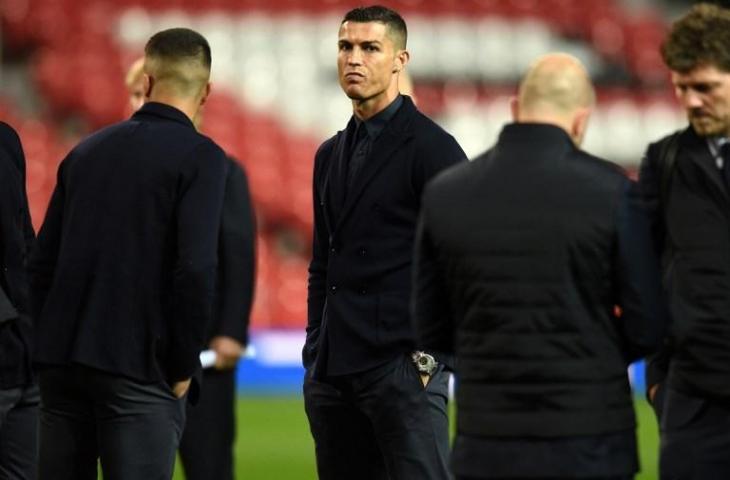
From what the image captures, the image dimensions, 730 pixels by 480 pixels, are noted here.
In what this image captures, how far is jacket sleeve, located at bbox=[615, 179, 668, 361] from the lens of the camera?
3.91 meters

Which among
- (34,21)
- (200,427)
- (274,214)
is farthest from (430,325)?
(34,21)

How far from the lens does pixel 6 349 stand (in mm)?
5062

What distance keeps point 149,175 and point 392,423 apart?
111 centimetres

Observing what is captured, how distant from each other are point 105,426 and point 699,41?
2.12 metres

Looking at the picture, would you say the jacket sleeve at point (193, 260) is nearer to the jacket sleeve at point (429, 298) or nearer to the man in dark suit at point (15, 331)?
the man in dark suit at point (15, 331)

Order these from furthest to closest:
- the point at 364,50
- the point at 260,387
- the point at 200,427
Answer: the point at 260,387 < the point at 200,427 < the point at 364,50

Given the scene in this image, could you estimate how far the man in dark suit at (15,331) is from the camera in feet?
16.6

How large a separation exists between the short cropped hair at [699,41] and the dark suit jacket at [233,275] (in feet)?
8.28

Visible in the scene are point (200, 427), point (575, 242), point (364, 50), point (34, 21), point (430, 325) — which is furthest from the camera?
point (34, 21)

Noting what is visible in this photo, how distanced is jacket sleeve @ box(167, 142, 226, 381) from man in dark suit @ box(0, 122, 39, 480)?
21.4 inches

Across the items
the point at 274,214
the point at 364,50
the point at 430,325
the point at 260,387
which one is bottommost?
the point at 260,387

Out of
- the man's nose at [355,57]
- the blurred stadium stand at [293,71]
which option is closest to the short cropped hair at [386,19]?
the man's nose at [355,57]

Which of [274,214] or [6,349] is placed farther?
[274,214]

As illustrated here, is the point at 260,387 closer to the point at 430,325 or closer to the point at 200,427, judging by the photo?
the point at 200,427
